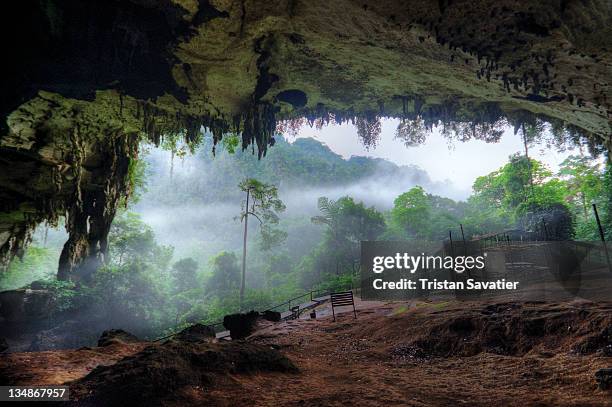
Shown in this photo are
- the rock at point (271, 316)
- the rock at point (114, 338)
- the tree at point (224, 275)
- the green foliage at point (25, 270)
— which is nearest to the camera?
the rock at point (114, 338)

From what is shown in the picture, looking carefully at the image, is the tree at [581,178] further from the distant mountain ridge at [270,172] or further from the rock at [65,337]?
the distant mountain ridge at [270,172]

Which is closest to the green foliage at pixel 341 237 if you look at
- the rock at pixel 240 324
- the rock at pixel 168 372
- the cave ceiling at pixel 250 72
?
the rock at pixel 240 324

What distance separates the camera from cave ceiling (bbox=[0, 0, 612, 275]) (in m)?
7.92

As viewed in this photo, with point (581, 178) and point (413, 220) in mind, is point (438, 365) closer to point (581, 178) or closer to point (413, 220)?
point (581, 178)

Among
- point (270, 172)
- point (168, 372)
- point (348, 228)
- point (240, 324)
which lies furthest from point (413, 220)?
point (270, 172)

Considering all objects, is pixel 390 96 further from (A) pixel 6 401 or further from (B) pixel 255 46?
(A) pixel 6 401

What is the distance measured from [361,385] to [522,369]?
285cm

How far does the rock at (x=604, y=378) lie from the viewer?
380 centimetres

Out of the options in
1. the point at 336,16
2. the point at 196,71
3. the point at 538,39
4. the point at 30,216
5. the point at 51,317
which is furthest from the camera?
the point at 51,317

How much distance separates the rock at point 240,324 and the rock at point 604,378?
11.6m

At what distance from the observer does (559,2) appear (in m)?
7.00

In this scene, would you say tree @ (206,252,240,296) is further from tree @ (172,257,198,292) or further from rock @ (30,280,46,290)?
rock @ (30,280,46,290)

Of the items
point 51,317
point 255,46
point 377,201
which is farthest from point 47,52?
point 377,201

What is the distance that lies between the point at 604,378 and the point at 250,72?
A: 12.0 m
